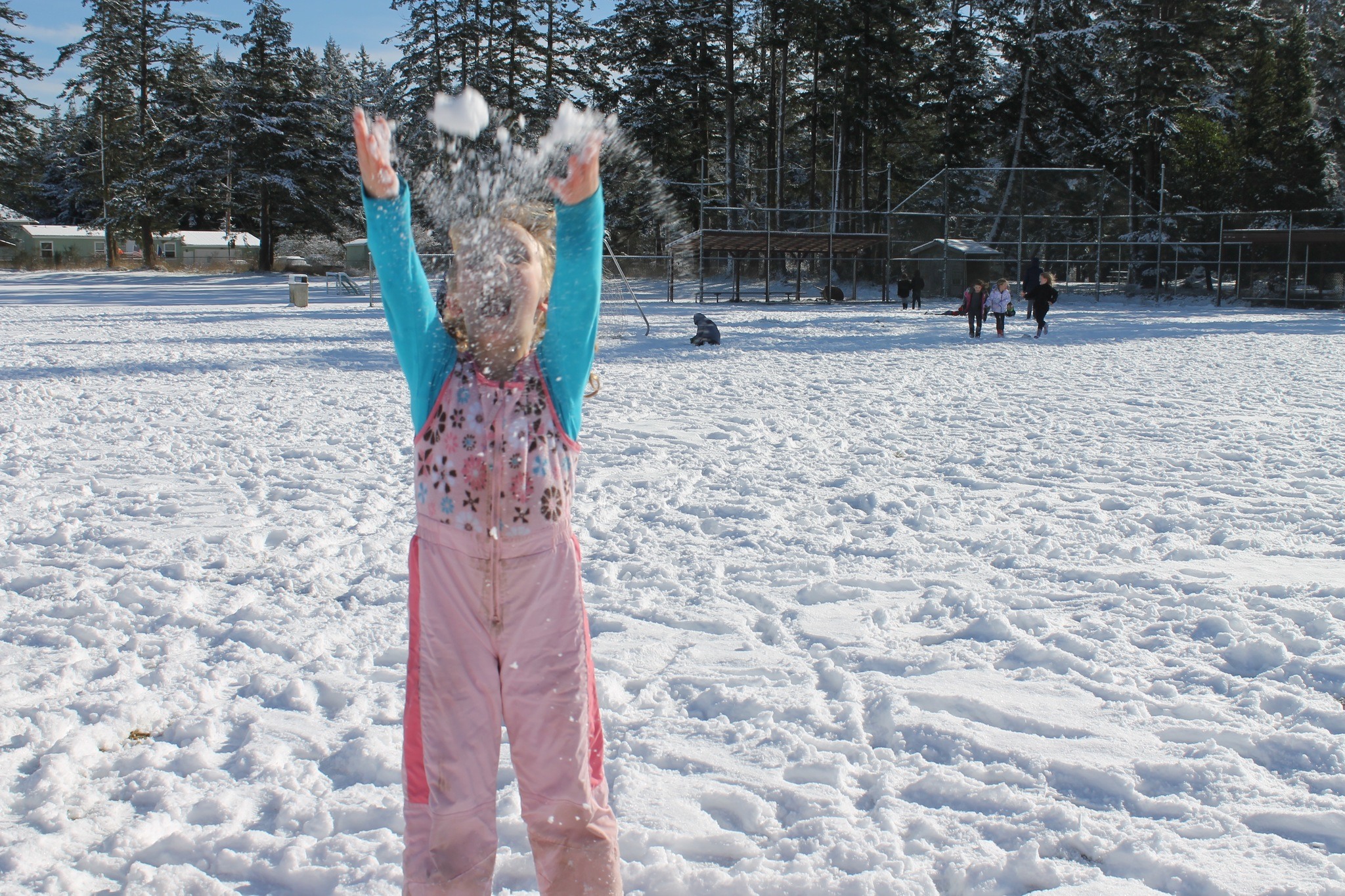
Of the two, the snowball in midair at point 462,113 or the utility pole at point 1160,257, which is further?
the utility pole at point 1160,257

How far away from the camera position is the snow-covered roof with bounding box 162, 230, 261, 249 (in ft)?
228

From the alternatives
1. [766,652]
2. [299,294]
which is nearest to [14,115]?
[299,294]

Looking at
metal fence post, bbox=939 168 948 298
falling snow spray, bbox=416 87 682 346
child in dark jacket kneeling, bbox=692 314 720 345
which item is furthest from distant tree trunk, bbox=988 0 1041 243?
falling snow spray, bbox=416 87 682 346

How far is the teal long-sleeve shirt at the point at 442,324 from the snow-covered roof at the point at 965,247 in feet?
116

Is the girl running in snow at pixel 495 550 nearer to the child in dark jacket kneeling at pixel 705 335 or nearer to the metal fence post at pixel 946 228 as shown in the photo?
the child in dark jacket kneeling at pixel 705 335

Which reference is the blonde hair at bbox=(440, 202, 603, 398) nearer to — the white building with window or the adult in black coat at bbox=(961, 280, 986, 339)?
the adult in black coat at bbox=(961, 280, 986, 339)

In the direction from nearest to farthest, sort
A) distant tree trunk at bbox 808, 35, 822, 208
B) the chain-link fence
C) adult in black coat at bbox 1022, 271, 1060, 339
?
1. adult in black coat at bbox 1022, 271, 1060, 339
2. the chain-link fence
3. distant tree trunk at bbox 808, 35, 822, 208

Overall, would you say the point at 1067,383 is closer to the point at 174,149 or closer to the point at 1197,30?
the point at 1197,30

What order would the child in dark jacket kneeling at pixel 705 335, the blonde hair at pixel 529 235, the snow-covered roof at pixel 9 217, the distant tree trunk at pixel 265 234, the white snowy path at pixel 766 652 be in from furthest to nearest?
the distant tree trunk at pixel 265 234 < the snow-covered roof at pixel 9 217 < the child in dark jacket kneeling at pixel 705 335 < the white snowy path at pixel 766 652 < the blonde hair at pixel 529 235

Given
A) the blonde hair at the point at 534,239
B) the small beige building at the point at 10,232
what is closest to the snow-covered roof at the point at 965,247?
the blonde hair at the point at 534,239

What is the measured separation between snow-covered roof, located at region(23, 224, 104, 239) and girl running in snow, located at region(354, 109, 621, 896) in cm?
7739

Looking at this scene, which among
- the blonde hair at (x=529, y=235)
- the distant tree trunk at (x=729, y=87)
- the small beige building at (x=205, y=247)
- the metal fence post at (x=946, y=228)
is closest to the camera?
the blonde hair at (x=529, y=235)

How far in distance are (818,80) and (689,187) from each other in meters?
8.67

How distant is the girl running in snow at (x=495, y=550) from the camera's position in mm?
2021
